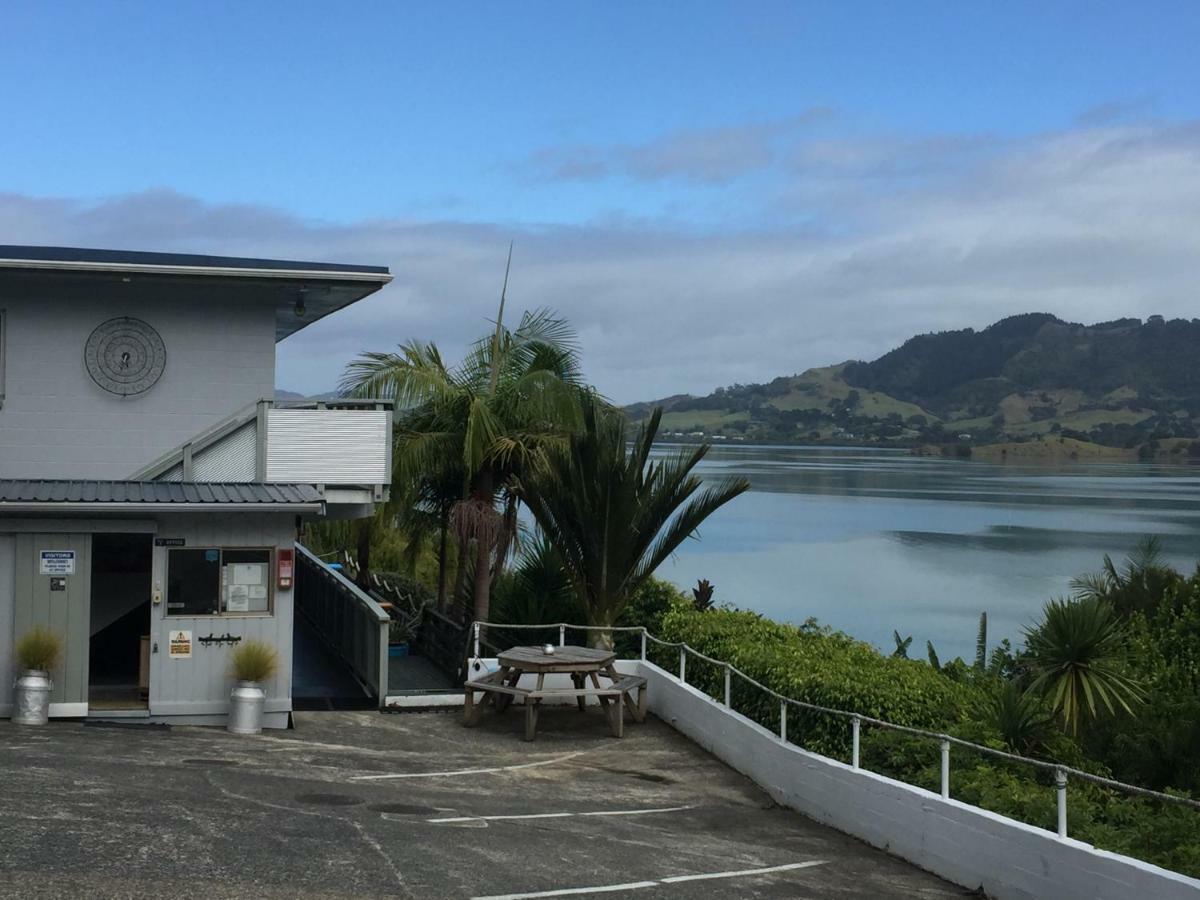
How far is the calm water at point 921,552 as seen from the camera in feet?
192

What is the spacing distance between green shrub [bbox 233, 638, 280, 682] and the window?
52 cm

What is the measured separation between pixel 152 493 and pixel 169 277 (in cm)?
292

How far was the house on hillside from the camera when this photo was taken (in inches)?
623

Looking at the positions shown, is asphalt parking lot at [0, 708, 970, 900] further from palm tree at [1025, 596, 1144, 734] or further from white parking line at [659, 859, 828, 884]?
palm tree at [1025, 596, 1144, 734]

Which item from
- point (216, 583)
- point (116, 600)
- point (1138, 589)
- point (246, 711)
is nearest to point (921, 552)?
point (1138, 589)

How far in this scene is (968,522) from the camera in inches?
4348

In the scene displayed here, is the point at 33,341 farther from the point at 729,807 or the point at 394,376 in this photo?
the point at 729,807

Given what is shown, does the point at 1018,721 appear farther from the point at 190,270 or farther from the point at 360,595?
the point at 190,270

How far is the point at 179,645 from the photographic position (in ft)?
53.2

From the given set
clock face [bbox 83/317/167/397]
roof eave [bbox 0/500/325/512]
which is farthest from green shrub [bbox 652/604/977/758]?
clock face [bbox 83/317/167/397]

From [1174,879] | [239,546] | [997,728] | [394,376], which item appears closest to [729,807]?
[997,728]

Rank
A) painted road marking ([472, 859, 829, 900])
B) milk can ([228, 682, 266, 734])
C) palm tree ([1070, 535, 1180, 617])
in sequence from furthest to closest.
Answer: palm tree ([1070, 535, 1180, 617]), milk can ([228, 682, 266, 734]), painted road marking ([472, 859, 829, 900])

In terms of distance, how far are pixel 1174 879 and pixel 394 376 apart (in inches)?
607

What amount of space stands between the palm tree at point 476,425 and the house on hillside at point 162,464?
7.58 feet
